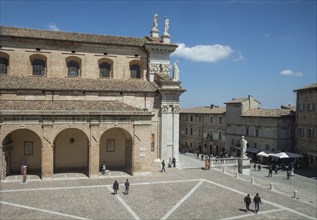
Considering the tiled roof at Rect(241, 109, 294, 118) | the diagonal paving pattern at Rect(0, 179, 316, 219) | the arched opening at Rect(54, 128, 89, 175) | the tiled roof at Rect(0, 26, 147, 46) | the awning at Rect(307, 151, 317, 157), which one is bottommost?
the diagonal paving pattern at Rect(0, 179, 316, 219)

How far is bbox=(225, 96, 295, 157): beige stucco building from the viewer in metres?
44.2

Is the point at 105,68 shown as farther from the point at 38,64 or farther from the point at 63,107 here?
the point at 63,107

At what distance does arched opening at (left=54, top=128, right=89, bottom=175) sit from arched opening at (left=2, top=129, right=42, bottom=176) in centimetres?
155

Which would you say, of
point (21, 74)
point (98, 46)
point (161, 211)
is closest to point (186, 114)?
point (98, 46)

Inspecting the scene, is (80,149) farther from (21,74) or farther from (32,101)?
(21,74)

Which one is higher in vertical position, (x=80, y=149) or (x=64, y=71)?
(x=64, y=71)

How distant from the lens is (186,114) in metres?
63.3

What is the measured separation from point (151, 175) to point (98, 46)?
13559 millimetres

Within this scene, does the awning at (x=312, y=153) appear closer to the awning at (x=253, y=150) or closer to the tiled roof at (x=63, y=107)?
the awning at (x=253, y=150)

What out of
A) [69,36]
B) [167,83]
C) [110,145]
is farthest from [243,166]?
[69,36]

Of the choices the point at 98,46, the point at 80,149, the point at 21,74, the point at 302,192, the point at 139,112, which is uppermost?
the point at 98,46

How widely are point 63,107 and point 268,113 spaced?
32069mm

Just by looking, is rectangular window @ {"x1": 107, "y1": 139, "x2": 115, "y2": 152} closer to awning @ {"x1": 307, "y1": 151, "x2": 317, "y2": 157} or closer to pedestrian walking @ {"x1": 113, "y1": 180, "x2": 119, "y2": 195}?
pedestrian walking @ {"x1": 113, "y1": 180, "x2": 119, "y2": 195}

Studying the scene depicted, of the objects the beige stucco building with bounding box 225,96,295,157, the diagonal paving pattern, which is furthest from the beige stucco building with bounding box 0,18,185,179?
the beige stucco building with bounding box 225,96,295,157
